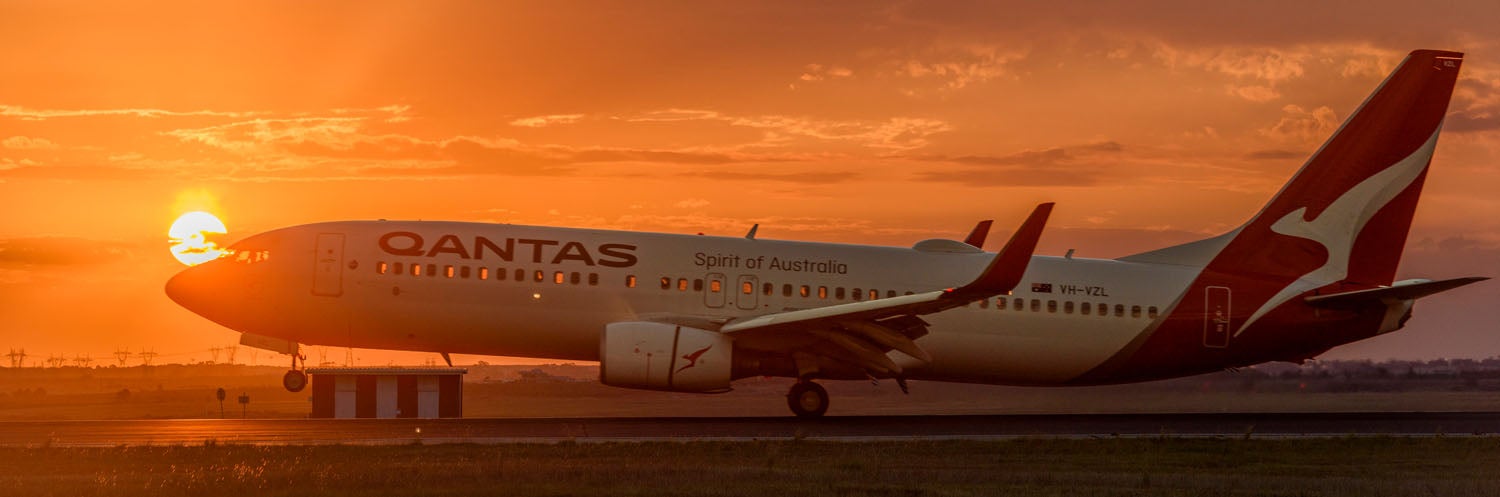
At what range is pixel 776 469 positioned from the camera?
24.6 metres

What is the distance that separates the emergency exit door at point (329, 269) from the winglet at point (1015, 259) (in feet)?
41.1

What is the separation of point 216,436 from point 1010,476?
13744 millimetres

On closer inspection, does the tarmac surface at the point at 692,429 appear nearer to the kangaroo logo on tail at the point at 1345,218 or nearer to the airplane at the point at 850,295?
the airplane at the point at 850,295

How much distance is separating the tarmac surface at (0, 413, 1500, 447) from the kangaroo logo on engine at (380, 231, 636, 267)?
3239mm

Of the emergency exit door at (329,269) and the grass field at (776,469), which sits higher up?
the emergency exit door at (329,269)

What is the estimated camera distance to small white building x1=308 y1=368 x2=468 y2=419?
41219 mm

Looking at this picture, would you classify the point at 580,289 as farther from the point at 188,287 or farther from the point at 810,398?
the point at 188,287

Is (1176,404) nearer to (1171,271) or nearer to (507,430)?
(1171,271)

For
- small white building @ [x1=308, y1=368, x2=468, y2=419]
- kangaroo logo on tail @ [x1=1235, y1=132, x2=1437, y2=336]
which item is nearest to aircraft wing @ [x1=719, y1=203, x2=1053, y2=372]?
kangaroo logo on tail @ [x1=1235, y1=132, x2=1437, y2=336]

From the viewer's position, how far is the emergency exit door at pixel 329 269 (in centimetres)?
3462

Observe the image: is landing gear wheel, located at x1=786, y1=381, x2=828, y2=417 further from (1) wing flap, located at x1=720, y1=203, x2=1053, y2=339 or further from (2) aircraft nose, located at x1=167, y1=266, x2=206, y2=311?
(2) aircraft nose, located at x1=167, y1=266, x2=206, y2=311

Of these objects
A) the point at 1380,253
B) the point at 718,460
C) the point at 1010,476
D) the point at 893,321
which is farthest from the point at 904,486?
the point at 1380,253

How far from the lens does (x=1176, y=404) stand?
148ft

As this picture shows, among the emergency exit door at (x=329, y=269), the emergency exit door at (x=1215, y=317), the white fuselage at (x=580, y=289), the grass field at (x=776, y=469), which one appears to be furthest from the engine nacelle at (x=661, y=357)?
the emergency exit door at (x=1215, y=317)
